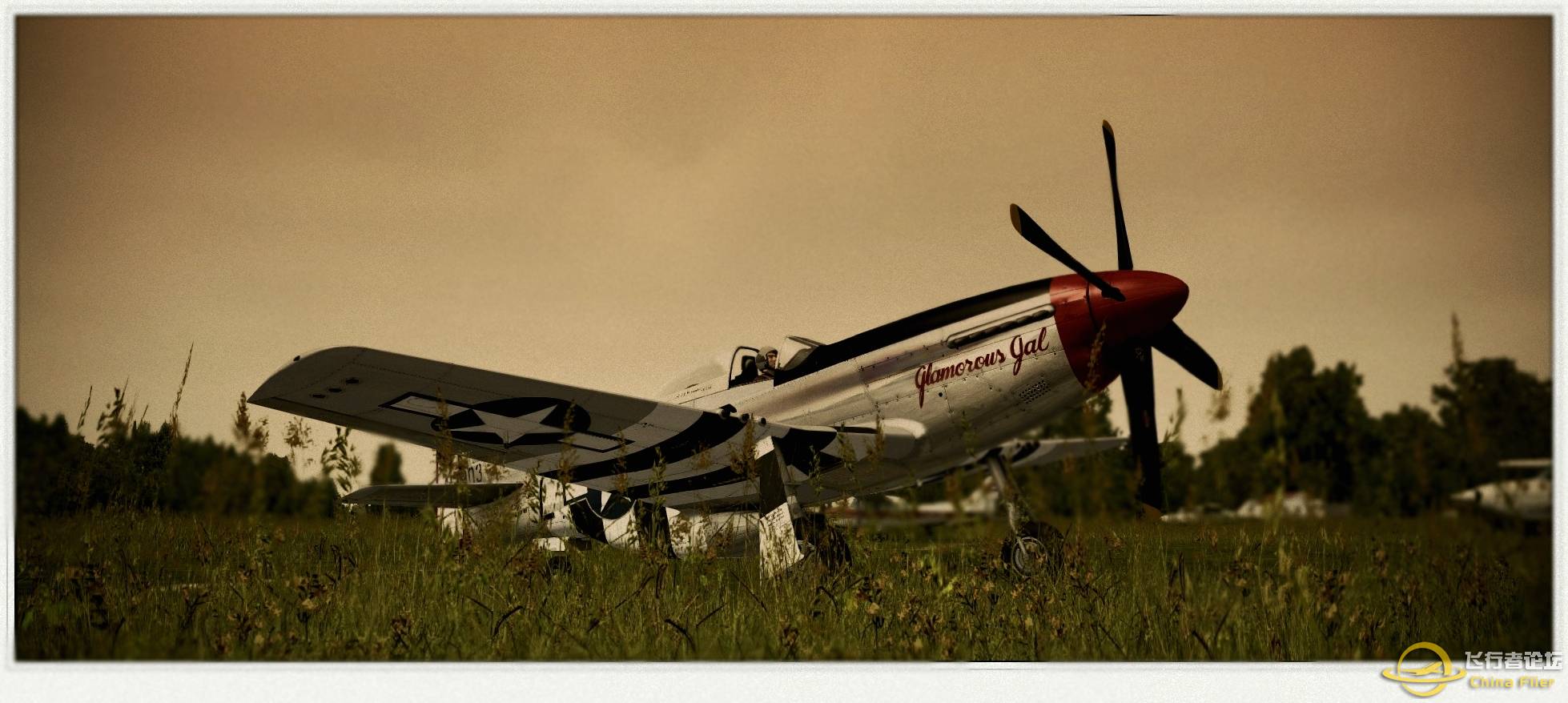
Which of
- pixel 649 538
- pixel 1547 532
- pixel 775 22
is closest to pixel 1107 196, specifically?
pixel 775 22

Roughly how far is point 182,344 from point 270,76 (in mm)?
1420

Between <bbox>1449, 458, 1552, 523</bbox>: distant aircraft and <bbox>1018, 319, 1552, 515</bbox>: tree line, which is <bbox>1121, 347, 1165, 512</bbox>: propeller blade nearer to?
<bbox>1018, 319, 1552, 515</bbox>: tree line

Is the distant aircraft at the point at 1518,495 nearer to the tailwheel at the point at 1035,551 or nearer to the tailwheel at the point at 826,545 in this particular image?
the tailwheel at the point at 1035,551

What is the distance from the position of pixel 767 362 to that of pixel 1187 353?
2.53 m

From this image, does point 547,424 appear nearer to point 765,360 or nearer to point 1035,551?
point 765,360

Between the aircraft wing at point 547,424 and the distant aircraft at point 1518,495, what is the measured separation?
2.14 meters

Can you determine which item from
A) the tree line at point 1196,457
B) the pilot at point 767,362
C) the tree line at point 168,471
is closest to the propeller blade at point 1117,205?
the tree line at point 1196,457

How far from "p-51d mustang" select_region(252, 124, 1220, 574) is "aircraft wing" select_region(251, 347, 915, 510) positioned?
0.04ft

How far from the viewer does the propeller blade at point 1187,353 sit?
217 inches

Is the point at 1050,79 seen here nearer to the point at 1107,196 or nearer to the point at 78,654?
the point at 1107,196

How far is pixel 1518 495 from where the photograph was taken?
3.22 m

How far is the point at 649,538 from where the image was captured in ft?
11.1

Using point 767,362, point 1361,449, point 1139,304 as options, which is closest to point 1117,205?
point 1139,304

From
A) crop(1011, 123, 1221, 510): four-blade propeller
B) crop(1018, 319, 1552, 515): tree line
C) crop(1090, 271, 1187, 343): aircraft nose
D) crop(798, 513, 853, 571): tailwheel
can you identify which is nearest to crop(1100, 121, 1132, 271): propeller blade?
crop(1011, 123, 1221, 510): four-blade propeller
